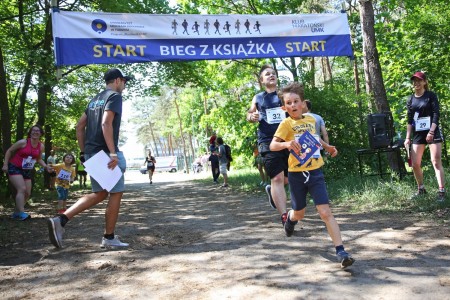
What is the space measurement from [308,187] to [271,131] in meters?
1.45

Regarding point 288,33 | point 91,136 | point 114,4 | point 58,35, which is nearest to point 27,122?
point 114,4

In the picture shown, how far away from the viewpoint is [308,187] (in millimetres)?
3566

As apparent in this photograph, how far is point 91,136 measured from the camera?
450cm

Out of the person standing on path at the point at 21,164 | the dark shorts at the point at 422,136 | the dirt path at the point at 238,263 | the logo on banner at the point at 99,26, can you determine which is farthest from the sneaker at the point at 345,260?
the person standing on path at the point at 21,164

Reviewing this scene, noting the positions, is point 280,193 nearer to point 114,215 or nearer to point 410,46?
point 114,215

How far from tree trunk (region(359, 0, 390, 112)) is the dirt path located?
3370mm

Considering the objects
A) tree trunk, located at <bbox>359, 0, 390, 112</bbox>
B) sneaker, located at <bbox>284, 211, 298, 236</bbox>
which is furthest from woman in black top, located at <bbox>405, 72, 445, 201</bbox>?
sneaker, located at <bbox>284, 211, 298, 236</bbox>

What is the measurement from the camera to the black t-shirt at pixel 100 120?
4391 mm

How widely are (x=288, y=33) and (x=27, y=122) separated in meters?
16.1

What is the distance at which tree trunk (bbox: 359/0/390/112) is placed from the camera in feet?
26.5

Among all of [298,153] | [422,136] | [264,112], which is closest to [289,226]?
[298,153]

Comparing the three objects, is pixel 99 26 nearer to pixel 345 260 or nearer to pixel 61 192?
pixel 61 192

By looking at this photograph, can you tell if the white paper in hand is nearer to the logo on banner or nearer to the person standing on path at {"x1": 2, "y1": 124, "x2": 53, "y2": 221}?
the logo on banner

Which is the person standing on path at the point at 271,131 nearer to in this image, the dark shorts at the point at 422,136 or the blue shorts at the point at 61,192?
the dark shorts at the point at 422,136
